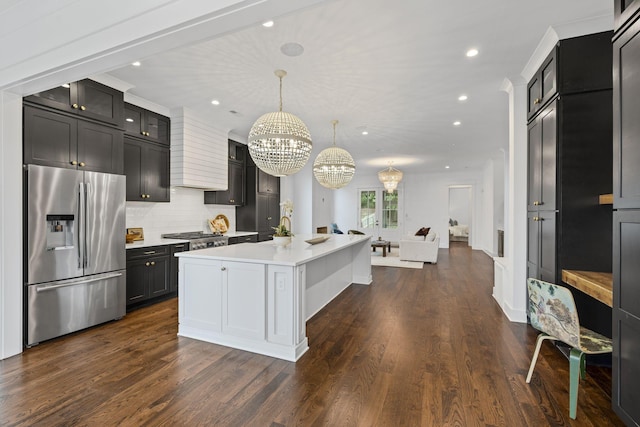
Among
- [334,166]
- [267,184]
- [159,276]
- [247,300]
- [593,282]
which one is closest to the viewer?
[593,282]

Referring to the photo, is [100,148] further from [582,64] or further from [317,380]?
[582,64]

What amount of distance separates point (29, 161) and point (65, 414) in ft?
7.44

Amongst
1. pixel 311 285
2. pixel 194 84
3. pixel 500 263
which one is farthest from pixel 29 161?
pixel 500 263

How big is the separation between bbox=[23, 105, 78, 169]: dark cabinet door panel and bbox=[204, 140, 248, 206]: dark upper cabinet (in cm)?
259

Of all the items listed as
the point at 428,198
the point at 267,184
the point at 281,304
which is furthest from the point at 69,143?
the point at 428,198

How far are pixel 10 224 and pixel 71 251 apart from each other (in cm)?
54

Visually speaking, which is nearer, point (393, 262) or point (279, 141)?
point (279, 141)

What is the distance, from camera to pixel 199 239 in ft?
15.1

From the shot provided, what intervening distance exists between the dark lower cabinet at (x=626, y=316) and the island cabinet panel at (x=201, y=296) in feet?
9.41

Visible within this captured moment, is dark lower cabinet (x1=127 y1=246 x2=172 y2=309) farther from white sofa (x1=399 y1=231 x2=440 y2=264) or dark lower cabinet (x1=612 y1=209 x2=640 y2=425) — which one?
white sofa (x1=399 y1=231 x2=440 y2=264)

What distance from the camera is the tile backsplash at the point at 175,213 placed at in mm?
4418

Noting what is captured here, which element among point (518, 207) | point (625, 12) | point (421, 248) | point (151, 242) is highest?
point (625, 12)

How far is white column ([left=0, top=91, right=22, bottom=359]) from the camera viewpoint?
8.38ft

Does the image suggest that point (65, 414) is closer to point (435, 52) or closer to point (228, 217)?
point (435, 52)
